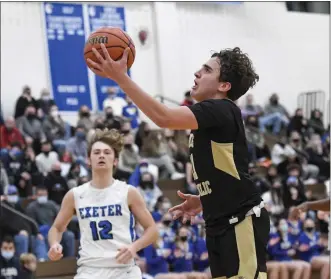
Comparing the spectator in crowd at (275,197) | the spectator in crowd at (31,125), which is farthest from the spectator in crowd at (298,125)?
the spectator in crowd at (31,125)

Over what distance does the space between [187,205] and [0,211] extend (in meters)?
7.16

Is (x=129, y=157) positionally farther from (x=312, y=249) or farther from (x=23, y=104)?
(x=312, y=249)

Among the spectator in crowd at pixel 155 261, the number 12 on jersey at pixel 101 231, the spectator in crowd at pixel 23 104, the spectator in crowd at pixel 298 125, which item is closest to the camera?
the number 12 on jersey at pixel 101 231

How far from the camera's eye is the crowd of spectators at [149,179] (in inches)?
453

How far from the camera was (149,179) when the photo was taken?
1339 centimetres

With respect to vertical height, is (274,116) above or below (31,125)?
below

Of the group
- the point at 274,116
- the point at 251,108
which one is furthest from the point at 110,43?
the point at 274,116

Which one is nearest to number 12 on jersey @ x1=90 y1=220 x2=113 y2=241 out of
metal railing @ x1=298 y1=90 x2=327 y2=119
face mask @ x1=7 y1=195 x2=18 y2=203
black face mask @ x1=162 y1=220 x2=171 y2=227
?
black face mask @ x1=162 y1=220 x2=171 y2=227

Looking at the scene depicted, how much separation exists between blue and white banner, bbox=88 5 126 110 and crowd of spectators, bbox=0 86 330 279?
1313 mm

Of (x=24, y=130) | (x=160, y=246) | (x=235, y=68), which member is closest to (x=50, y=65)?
(x=24, y=130)

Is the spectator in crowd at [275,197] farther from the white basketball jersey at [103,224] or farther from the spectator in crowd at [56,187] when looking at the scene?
the white basketball jersey at [103,224]

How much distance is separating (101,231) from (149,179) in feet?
25.2

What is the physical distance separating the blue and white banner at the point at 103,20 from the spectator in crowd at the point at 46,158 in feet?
16.4

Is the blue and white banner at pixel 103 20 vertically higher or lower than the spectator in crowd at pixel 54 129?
higher
